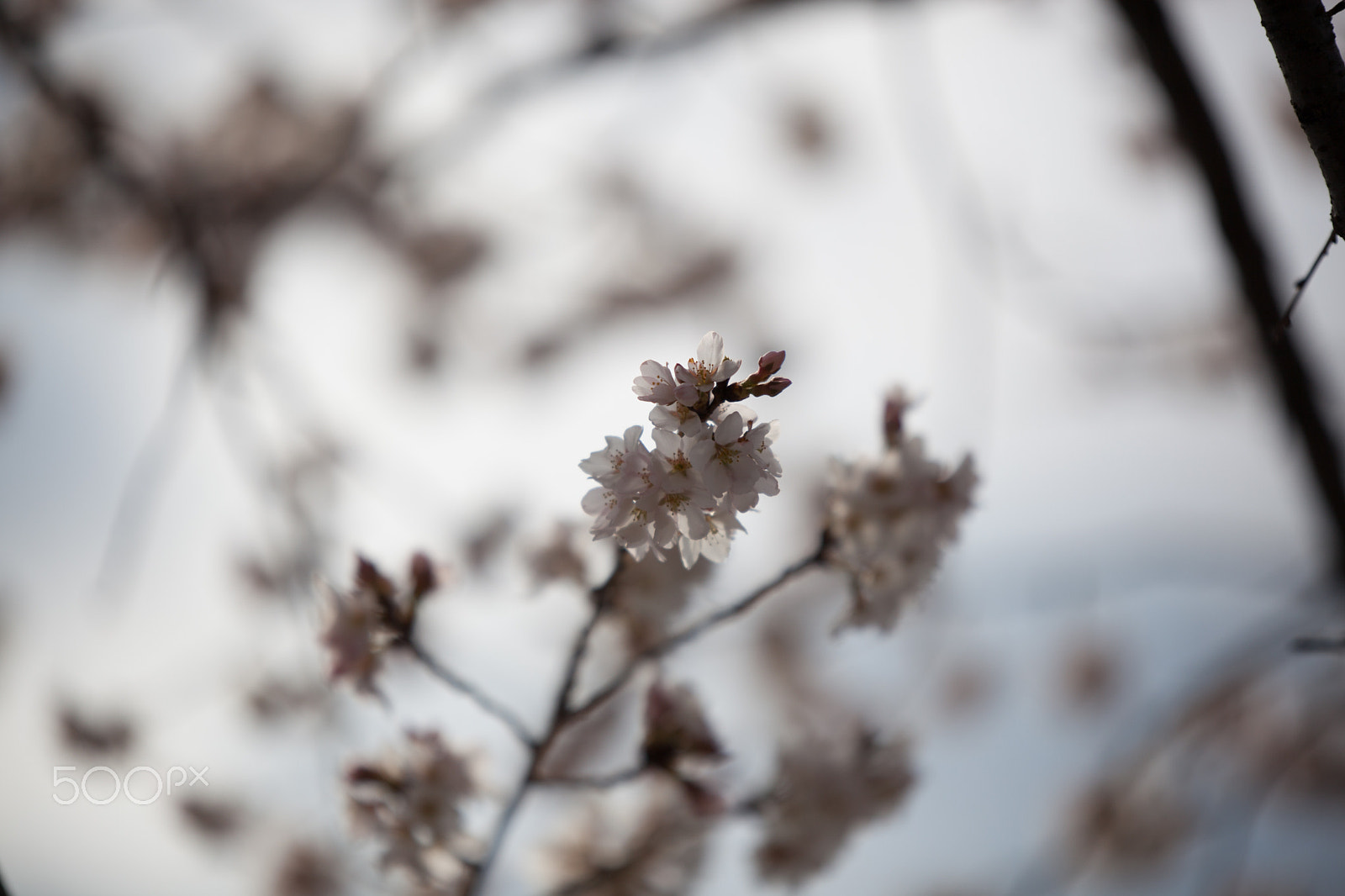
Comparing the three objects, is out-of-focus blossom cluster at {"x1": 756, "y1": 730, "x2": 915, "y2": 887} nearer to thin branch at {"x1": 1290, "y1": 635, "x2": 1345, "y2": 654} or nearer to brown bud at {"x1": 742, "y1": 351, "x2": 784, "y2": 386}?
thin branch at {"x1": 1290, "y1": 635, "x2": 1345, "y2": 654}

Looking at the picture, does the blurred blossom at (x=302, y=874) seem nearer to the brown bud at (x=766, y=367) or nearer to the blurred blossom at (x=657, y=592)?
the blurred blossom at (x=657, y=592)

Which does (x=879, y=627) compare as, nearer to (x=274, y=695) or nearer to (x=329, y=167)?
(x=329, y=167)

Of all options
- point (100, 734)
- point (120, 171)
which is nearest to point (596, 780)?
point (120, 171)

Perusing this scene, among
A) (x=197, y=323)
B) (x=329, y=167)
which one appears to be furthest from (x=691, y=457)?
(x=329, y=167)

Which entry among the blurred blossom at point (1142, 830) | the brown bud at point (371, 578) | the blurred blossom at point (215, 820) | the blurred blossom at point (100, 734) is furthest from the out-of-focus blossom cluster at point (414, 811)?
the blurred blossom at point (1142, 830)

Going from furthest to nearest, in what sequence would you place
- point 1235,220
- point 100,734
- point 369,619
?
point 100,734 < point 1235,220 < point 369,619

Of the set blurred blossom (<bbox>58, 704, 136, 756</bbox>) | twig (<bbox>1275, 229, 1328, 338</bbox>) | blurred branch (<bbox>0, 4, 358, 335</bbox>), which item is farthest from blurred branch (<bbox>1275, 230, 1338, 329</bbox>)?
blurred blossom (<bbox>58, 704, 136, 756</bbox>)

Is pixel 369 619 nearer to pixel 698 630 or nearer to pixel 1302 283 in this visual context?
pixel 698 630
